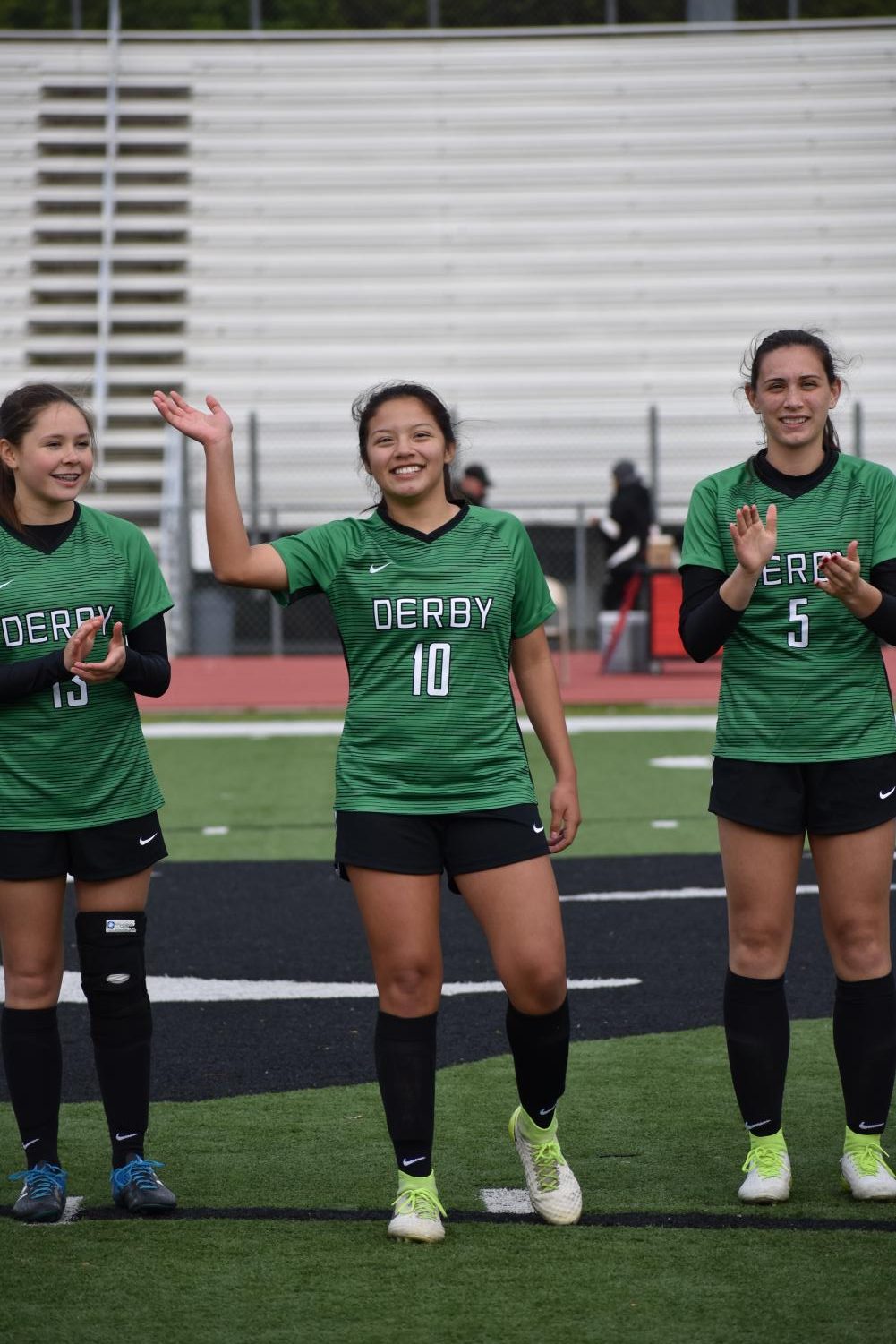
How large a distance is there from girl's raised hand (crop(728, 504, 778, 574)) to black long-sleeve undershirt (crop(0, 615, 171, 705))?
114 centimetres

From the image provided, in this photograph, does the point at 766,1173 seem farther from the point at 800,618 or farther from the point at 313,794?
the point at 313,794

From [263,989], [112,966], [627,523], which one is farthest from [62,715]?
[627,523]

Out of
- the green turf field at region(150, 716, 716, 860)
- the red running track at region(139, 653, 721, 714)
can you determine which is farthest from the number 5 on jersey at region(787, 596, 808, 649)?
the red running track at region(139, 653, 721, 714)

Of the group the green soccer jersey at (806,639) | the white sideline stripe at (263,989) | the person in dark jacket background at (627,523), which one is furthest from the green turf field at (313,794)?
the person in dark jacket background at (627,523)

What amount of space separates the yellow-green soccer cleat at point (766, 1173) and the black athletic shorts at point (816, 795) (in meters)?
0.65

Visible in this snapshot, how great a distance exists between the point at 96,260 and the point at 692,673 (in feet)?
36.3

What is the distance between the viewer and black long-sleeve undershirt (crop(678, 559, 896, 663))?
3.79 meters

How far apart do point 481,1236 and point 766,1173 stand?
616 millimetres

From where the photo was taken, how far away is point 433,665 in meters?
3.69

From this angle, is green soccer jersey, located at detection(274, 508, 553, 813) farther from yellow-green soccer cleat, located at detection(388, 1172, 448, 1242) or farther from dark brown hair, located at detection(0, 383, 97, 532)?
yellow-green soccer cleat, located at detection(388, 1172, 448, 1242)

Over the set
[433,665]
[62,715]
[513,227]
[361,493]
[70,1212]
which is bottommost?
[70,1212]

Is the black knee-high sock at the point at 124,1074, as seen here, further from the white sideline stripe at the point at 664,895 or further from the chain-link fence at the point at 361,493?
the chain-link fence at the point at 361,493

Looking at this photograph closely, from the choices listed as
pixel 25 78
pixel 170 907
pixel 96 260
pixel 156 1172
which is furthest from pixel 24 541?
pixel 25 78

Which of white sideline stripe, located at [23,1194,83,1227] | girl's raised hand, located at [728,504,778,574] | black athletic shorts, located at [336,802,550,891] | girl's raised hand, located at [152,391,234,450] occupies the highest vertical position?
girl's raised hand, located at [152,391,234,450]
